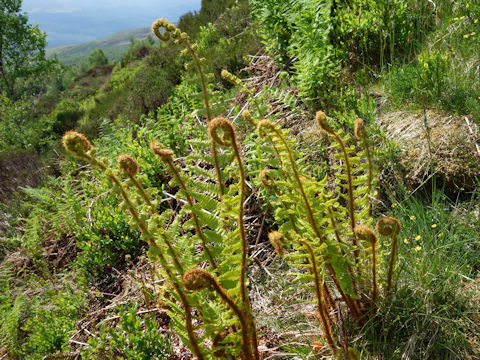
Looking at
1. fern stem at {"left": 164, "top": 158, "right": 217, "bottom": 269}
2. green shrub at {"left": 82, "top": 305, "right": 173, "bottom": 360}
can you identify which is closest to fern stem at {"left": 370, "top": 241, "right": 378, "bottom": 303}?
fern stem at {"left": 164, "top": 158, "right": 217, "bottom": 269}

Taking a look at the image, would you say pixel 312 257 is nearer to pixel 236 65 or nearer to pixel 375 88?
pixel 375 88

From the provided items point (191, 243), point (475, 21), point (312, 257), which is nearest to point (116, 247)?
→ point (191, 243)

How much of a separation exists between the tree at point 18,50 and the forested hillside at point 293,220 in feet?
61.3

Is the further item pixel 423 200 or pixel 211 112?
pixel 423 200

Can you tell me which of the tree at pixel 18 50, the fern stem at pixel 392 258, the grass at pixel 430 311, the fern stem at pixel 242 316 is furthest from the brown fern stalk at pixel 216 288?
the tree at pixel 18 50

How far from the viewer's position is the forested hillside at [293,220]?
143 cm

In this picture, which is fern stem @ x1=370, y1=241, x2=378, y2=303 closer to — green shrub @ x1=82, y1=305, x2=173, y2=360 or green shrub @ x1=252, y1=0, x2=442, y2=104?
green shrub @ x1=82, y1=305, x2=173, y2=360

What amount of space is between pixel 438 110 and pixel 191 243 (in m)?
2.07

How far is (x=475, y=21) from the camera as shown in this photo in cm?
279

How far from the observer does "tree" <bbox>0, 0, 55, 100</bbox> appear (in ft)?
64.7

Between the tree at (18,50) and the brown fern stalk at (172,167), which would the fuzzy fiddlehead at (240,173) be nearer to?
the brown fern stalk at (172,167)

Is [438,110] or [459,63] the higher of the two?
[459,63]

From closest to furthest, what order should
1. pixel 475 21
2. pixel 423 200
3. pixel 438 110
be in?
1. pixel 423 200
2. pixel 438 110
3. pixel 475 21

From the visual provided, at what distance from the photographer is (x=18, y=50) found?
2050 cm
